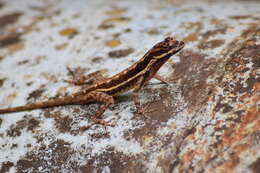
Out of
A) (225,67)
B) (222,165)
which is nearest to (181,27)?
(225,67)

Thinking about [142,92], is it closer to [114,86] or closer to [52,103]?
[114,86]

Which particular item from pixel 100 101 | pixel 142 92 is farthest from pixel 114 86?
pixel 142 92

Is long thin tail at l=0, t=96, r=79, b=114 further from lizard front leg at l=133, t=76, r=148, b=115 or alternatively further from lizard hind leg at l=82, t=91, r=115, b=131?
lizard front leg at l=133, t=76, r=148, b=115

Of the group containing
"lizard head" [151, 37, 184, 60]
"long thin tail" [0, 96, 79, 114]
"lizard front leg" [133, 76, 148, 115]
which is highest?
"lizard head" [151, 37, 184, 60]

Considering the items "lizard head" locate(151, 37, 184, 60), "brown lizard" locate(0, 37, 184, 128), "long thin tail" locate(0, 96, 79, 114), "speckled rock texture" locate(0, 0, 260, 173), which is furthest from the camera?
"long thin tail" locate(0, 96, 79, 114)

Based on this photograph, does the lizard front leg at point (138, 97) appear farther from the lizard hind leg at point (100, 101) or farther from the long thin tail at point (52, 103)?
the long thin tail at point (52, 103)

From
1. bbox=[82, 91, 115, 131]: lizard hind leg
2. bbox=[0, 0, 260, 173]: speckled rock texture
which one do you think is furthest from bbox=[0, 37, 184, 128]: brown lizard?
bbox=[0, 0, 260, 173]: speckled rock texture

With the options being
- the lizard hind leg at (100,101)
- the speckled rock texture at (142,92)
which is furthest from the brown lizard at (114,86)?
the speckled rock texture at (142,92)
